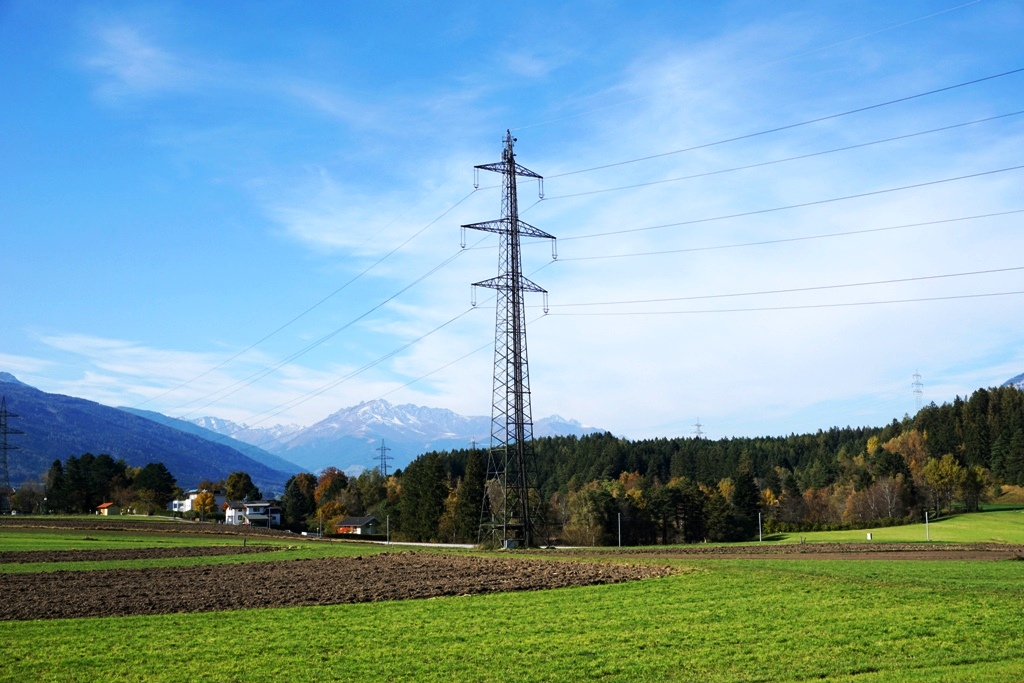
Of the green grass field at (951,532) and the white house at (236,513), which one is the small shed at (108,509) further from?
the green grass field at (951,532)

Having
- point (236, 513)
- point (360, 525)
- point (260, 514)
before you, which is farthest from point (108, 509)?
point (360, 525)

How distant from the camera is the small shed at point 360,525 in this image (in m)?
167

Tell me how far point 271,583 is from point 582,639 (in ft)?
73.3

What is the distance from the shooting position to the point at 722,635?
2338 centimetres

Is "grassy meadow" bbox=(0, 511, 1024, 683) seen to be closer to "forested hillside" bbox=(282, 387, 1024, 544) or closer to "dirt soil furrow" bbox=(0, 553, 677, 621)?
"dirt soil furrow" bbox=(0, 553, 677, 621)

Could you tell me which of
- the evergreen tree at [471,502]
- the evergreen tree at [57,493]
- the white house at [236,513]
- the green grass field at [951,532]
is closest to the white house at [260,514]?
the white house at [236,513]

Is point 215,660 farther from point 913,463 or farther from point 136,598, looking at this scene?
point 913,463

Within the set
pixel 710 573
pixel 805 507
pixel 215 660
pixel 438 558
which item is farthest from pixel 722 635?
pixel 805 507

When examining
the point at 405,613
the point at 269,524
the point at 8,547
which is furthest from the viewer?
the point at 269,524

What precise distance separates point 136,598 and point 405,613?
1263 centimetres

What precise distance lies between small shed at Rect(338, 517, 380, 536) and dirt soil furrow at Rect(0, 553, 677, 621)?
114642 mm

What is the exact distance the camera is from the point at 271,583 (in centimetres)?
4062

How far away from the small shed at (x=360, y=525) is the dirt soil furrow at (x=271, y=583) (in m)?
115

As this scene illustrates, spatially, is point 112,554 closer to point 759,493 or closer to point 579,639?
point 579,639
